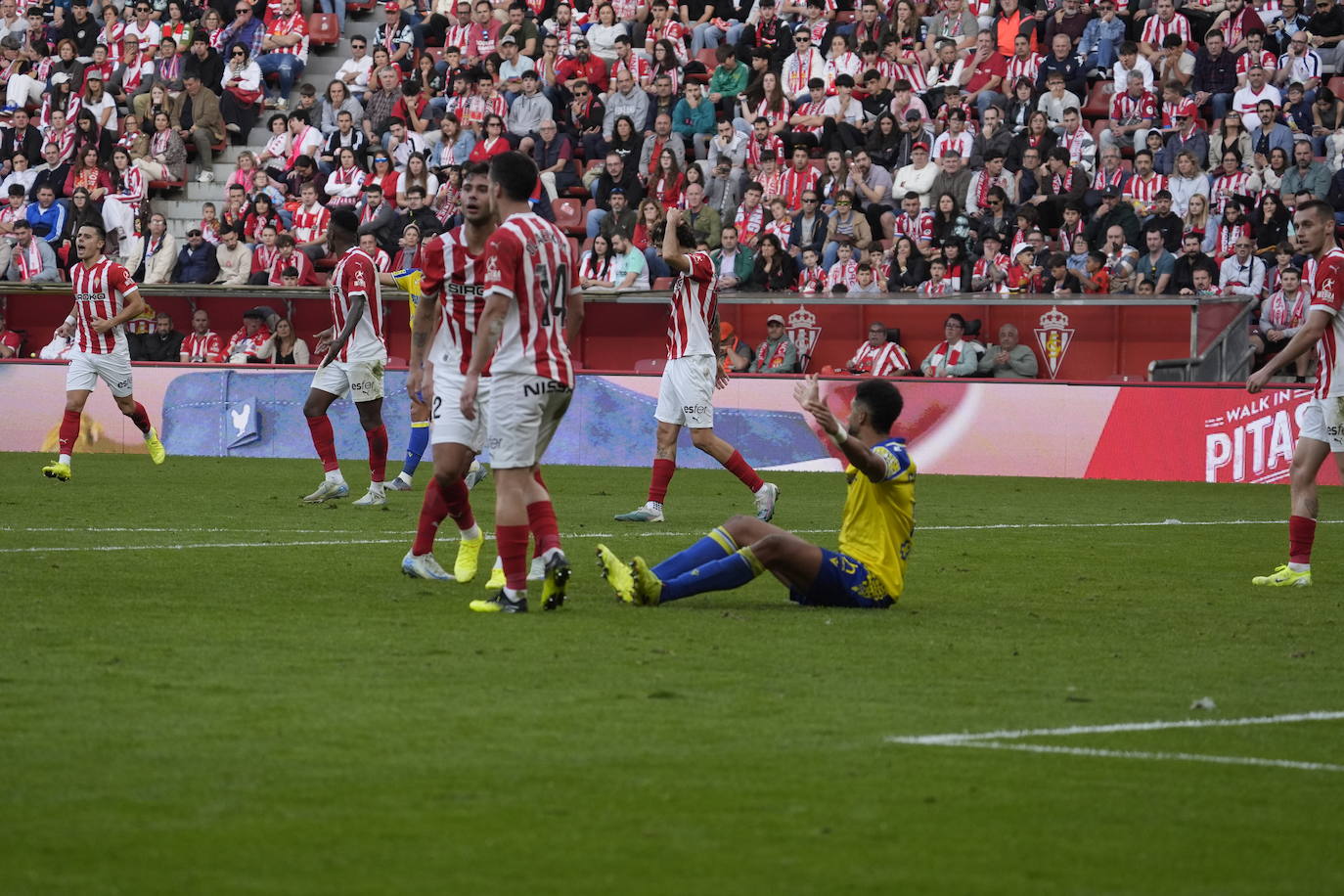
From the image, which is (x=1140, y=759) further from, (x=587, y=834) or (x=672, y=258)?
(x=672, y=258)

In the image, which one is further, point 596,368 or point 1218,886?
point 596,368

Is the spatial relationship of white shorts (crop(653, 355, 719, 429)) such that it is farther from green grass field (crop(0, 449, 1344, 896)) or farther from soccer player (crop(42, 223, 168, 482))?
soccer player (crop(42, 223, 168, 482))

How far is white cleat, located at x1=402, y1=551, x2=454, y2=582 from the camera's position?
1061 cm

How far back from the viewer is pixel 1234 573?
12.0 metres

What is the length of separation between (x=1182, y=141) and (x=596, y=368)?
835 cm

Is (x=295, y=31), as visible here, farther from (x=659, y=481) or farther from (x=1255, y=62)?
(x=659, y=481)

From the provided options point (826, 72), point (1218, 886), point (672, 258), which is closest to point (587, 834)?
point (1218, 886)

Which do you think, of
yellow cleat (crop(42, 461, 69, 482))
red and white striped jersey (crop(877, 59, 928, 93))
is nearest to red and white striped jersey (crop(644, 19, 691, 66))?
red and white striped jersey (crop(877, 59, 928, 93))

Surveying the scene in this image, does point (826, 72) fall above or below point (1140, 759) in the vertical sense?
above

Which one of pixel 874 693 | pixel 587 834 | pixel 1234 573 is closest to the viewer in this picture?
pixel 587 834

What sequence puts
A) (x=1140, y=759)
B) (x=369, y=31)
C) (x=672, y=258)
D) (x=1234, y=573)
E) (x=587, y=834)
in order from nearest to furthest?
1. (x=587, y=834)
2. (x=1140, y=759)
3. (x=1234, y=573)
4. (x=672, y=258)
5. (x=369, y=31)

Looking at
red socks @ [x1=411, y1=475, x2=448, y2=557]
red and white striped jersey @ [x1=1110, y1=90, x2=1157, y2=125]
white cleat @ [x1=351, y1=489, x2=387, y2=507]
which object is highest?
red and white striped jersey @ [x1=1110, y1=90, x2=1157, y2=125]

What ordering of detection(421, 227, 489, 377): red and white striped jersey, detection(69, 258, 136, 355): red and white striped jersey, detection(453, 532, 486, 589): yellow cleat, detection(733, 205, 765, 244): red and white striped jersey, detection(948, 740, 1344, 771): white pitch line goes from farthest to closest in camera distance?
detection(733, 205, 765, 244): red and white striped jersey
detection(69, 258, 136, 355): red and white striped jersey
detection(453, 532, 486, 589): yellow cleat
detection(421, 227, 489, 377): red and white striped jersey
detection(948, 740, 1344, 771): white pitch line

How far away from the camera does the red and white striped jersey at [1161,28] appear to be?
25.9m
